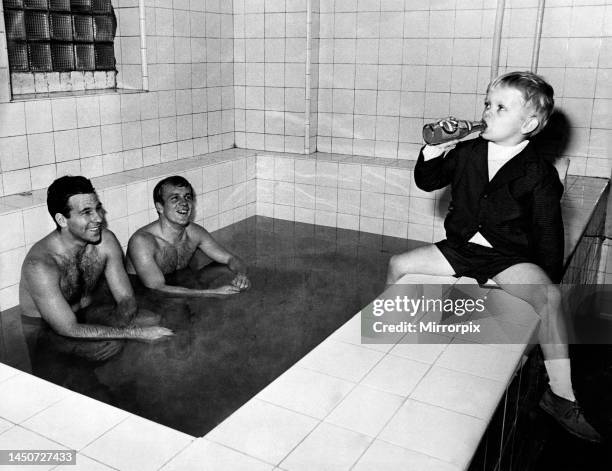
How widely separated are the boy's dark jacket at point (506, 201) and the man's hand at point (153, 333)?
1.56 metres

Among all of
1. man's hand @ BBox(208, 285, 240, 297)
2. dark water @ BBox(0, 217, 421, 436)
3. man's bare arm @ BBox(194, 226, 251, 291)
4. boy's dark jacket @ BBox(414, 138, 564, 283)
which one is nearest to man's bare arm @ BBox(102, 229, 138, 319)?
dark water @ BBox(0, 217, 421, 436)

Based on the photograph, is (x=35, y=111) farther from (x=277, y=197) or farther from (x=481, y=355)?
(x=481, y=355)

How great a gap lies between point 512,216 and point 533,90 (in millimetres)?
499

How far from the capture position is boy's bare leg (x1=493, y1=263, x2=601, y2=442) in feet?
7.59

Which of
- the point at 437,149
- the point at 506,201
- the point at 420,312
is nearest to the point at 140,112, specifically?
the point at 437,149

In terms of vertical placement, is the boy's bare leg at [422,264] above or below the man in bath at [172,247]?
above

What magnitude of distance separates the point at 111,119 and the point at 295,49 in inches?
74.1

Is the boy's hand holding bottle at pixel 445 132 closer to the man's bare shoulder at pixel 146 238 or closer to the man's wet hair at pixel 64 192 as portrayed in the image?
the man's wet hair at pixel 64 192

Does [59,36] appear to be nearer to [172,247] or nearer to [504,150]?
[172,247]

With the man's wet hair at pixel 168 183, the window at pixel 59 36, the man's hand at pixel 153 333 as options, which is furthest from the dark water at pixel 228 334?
the window at pixel 59 36

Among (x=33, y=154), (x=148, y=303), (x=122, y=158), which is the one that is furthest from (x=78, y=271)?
(x=122, y=158)

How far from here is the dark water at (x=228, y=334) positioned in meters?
2.76

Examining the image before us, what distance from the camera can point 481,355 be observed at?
2258 millimetres

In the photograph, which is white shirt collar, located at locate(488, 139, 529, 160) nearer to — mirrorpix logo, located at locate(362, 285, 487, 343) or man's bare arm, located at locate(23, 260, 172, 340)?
mirrorpix logo, located at locate(362, 285, 487, 343)
